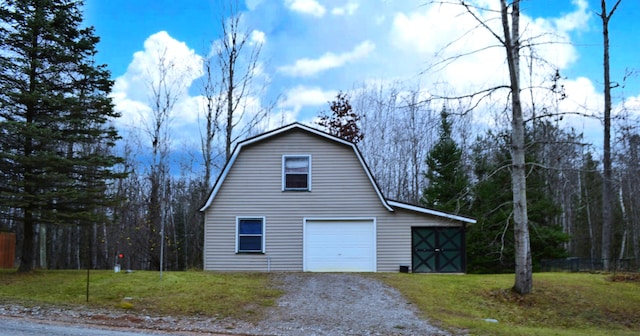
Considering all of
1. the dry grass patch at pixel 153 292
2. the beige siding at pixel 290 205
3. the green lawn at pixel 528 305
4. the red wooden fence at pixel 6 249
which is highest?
the beige siding at pixel 290 205

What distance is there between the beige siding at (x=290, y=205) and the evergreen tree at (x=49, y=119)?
4148 mm

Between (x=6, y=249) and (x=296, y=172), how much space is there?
11723 mm

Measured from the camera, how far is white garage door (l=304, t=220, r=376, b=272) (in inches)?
736

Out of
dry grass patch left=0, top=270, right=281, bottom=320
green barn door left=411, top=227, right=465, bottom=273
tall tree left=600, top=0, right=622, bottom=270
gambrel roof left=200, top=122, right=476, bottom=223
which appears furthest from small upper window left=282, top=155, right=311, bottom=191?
tall tree left=600, top=0, right=622, bottom=270

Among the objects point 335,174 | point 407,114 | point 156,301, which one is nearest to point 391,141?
point 407,114

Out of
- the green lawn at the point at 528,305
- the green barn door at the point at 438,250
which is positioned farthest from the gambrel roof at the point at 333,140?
the green lawn at the point at 528,305

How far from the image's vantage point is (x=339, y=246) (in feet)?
62.0

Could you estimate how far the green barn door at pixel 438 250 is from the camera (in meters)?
18.9

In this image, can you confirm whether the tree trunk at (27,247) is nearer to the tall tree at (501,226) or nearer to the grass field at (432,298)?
the grass field at (432,298)

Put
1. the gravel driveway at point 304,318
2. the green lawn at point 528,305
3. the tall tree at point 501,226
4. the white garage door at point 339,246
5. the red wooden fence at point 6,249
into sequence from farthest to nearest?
1. the tall tree at point 501,226
2. the red wooden fence at point 6,249
3. the white garage door at point 339,246
4. the green lawn at point 528,305
5. the gravel driveway at point 304,318

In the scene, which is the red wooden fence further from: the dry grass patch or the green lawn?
the green lawn

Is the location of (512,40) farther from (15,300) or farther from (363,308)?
(15,300)

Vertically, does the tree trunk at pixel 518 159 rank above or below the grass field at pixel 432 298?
above

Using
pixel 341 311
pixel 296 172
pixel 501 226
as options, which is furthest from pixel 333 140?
pixel 501 226
